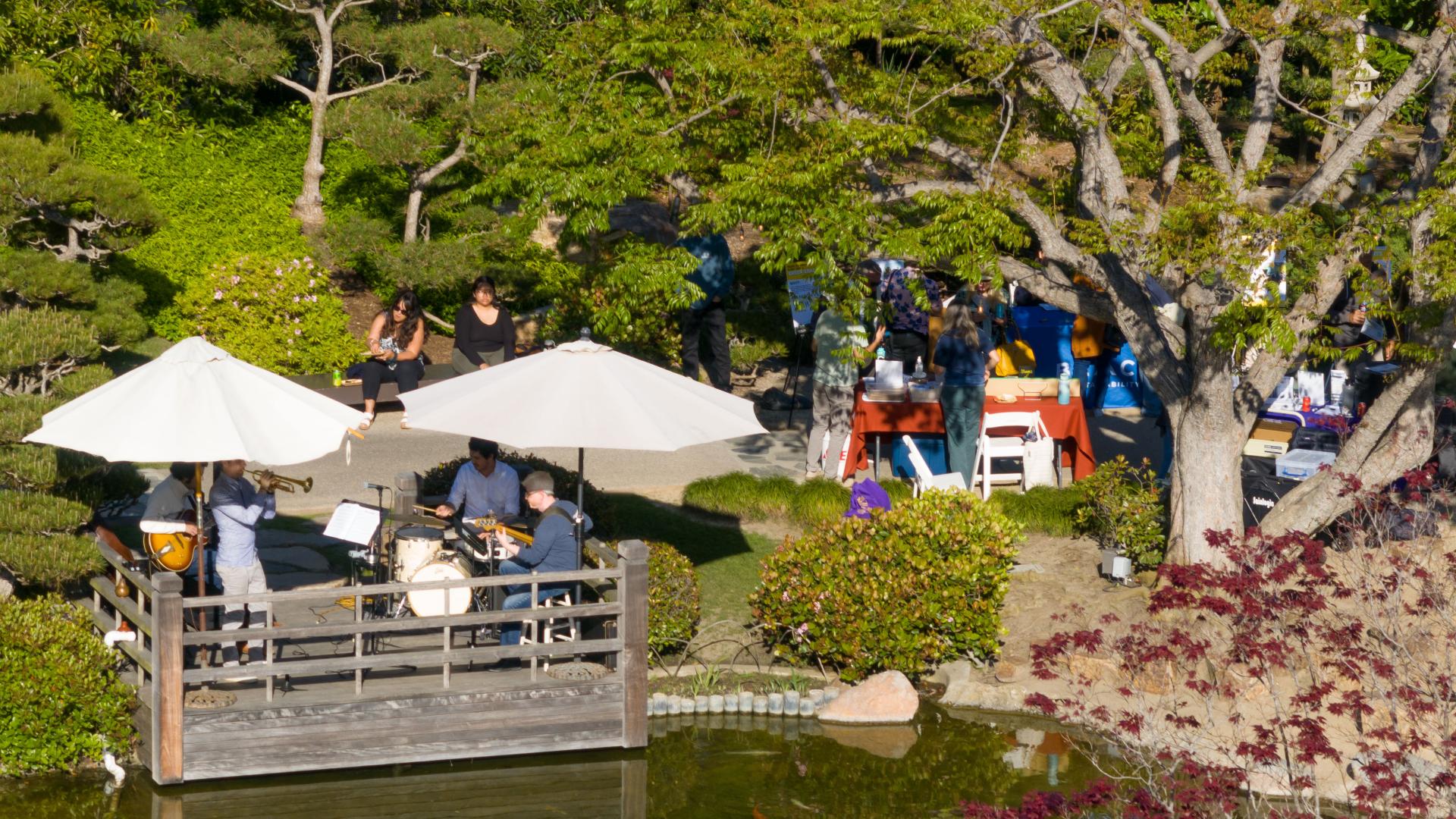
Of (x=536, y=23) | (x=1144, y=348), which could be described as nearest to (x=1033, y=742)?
(x=1144, y=348)

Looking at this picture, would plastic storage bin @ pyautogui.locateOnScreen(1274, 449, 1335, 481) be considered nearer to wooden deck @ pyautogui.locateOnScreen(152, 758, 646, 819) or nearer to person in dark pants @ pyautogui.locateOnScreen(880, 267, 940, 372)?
person in dark pants @ pyautogui.locateOnScreen(880, 267, 940, 372)

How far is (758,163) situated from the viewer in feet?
41.5

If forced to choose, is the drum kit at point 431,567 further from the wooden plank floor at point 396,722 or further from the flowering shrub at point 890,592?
the flowering shrub at point 890,592

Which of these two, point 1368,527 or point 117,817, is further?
point 1368,527

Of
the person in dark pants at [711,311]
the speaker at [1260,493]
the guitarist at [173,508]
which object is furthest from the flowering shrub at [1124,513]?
the guitarist at [173,508]

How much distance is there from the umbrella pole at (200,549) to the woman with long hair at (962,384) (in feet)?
22.6

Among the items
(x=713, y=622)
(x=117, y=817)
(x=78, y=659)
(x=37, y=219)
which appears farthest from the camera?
(x=37, y=219)

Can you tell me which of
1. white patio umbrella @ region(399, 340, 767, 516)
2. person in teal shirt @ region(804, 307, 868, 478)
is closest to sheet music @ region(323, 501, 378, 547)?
white patio umbrella @ region(399, 340, 767, 516)

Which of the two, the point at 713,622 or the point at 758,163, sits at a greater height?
the point at 758,163

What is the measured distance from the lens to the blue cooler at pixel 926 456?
587 inches

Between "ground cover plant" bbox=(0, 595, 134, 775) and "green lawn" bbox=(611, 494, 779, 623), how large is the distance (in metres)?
4.37

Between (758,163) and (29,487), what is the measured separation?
6.01 m

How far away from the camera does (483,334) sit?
14.6m

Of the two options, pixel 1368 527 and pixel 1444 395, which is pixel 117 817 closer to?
pixel 1368 527
